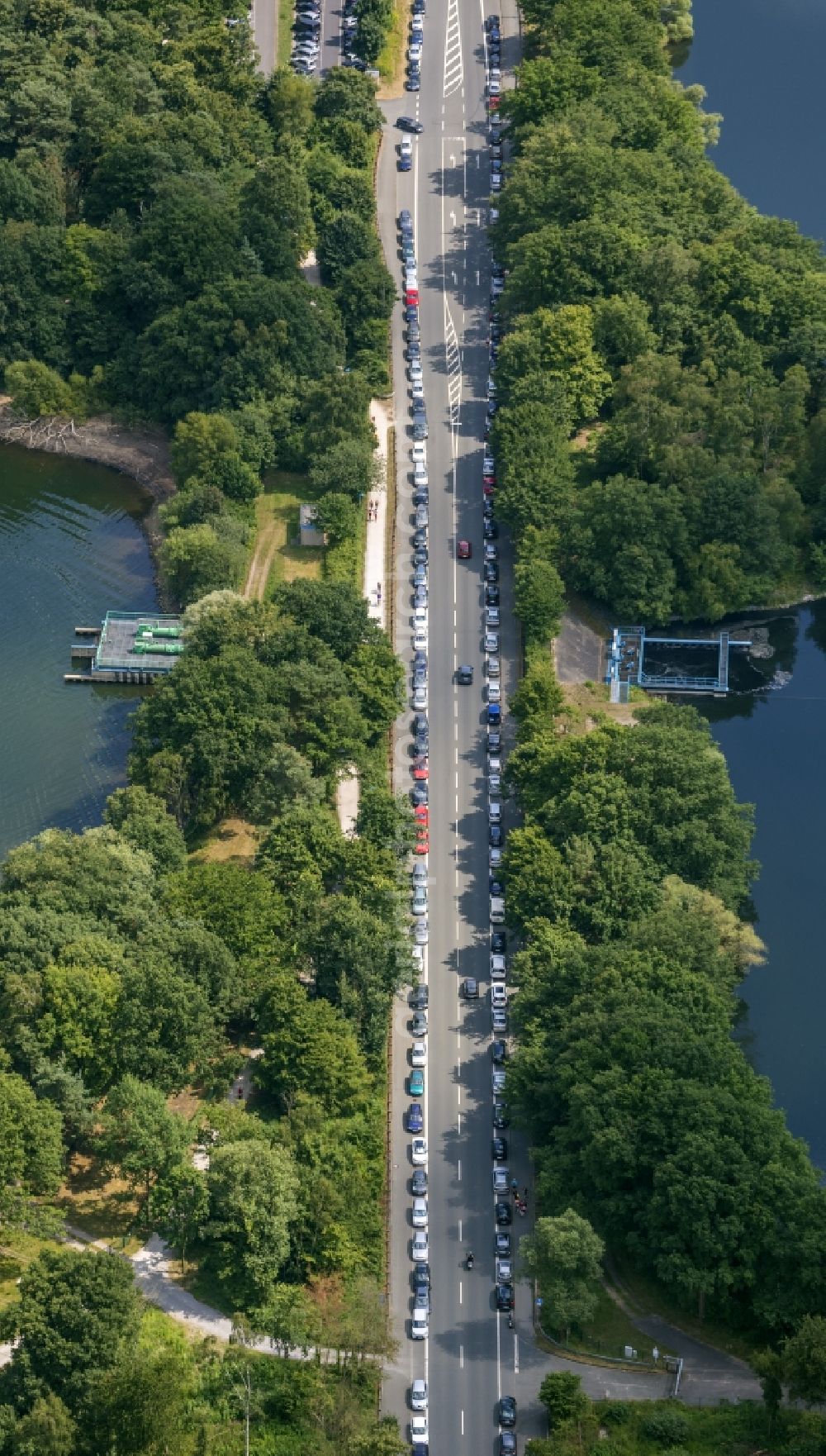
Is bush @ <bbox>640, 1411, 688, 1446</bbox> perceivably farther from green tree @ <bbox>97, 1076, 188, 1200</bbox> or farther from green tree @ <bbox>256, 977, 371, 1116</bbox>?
green tree @ <bbox>97, 1076, 188, 1200</bbox>

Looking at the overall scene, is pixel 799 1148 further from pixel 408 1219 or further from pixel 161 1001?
pixel 161 1001

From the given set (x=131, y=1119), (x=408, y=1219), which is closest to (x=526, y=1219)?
(x=408, y=1219)

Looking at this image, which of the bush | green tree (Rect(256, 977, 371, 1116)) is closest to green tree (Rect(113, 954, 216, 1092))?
green tree (Rect(256, 977, 371, 1116))

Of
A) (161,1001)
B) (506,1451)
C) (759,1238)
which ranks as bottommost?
(506,1451)

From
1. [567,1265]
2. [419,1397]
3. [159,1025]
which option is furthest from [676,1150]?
[159,1025]

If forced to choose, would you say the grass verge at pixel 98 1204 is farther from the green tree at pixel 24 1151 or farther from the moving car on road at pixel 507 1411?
the moving car on road at pixel 507 1411
